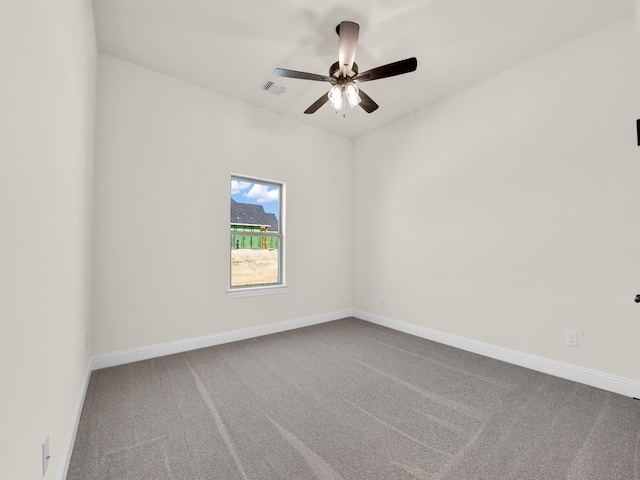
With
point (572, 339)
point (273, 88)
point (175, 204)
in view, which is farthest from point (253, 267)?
point (572, 339)

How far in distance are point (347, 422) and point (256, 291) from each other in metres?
2.23

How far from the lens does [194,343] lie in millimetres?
3330

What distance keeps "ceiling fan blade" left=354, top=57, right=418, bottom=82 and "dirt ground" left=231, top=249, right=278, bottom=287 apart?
8.40ft

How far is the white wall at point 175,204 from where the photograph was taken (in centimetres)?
288

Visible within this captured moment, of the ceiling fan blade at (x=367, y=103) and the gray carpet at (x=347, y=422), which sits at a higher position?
the ceiling fan blade at (x=367, y=103)

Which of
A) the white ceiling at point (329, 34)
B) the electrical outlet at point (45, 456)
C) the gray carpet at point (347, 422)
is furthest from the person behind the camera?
the white ceiling at point (329, 34)

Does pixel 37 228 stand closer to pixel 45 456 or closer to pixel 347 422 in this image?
pixel 45 456

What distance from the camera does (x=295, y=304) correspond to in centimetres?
426

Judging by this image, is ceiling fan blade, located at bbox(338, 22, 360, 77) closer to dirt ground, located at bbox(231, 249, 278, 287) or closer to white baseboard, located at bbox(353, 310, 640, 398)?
dirt ground, located at bbox(231, 249, 278, 287)

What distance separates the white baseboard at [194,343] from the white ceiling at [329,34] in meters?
3.06

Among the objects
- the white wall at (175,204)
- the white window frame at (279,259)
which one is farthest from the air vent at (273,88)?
the white window frame at (279,259)

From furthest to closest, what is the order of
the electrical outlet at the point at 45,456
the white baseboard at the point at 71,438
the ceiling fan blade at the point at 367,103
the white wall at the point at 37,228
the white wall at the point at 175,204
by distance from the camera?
the white wall at the point at 175,204 → the ceiling fan blade at the point at 367,103 → the white baseboard at the point at 71,438 → the electrical outlet at the point at 45,456 → the white wall at the point at 37,228

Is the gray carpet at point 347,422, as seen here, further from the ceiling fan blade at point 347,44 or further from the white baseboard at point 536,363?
the ceiling fan blade at point 347,44

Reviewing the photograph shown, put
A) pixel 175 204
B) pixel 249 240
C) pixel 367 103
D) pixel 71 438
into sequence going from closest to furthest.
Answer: pixel 71 438 < pixel 367 103 < pixel 175 204 < pixel 249 240
